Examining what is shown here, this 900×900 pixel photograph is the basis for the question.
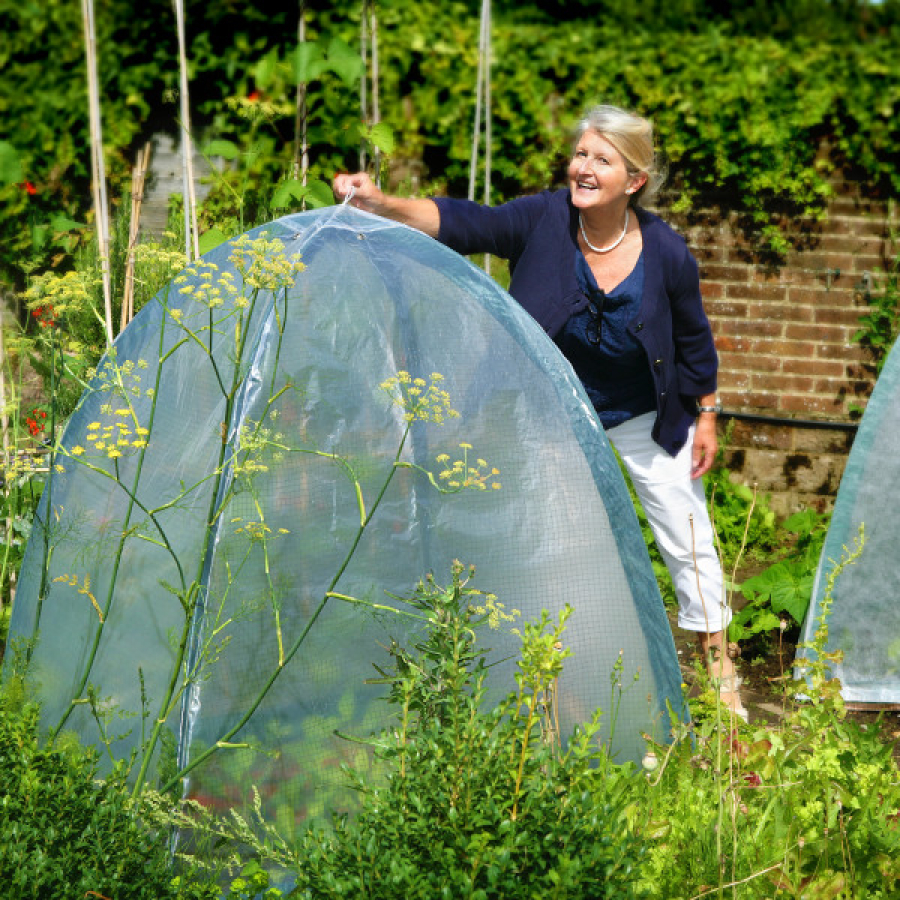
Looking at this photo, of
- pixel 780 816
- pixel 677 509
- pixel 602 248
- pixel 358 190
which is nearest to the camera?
pixel 780 816

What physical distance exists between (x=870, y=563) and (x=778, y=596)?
626 millimetres

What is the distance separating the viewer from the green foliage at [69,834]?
5.89 feet

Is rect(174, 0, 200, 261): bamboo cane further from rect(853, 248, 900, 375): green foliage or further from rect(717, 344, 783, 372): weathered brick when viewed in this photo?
rect(853, 248, 900, 375): green foliage

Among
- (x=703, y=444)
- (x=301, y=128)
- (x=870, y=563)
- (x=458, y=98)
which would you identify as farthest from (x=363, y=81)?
(x=870, y=563)

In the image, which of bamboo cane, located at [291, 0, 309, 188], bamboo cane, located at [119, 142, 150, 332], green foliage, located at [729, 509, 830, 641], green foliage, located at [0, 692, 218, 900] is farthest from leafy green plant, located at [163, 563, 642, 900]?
bamboo cane, located at [291, 0, 309, 188]

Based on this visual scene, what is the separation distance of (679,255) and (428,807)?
1.81m

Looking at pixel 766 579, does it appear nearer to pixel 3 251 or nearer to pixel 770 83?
pixel 770 83

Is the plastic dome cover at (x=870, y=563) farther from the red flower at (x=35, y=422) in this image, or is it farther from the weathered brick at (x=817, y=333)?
the red flower at (x=35, y=422)

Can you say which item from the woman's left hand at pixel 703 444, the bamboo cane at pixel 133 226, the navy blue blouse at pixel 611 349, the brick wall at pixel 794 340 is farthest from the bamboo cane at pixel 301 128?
the brick wall at pixel 794 340

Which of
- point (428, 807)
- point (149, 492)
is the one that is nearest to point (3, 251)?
point (149, 492)

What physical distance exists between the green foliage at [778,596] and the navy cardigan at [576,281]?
3.29ft

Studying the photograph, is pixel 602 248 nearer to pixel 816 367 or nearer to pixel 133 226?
pixel 133 226

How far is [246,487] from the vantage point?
2.32m

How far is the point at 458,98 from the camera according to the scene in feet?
16.3
